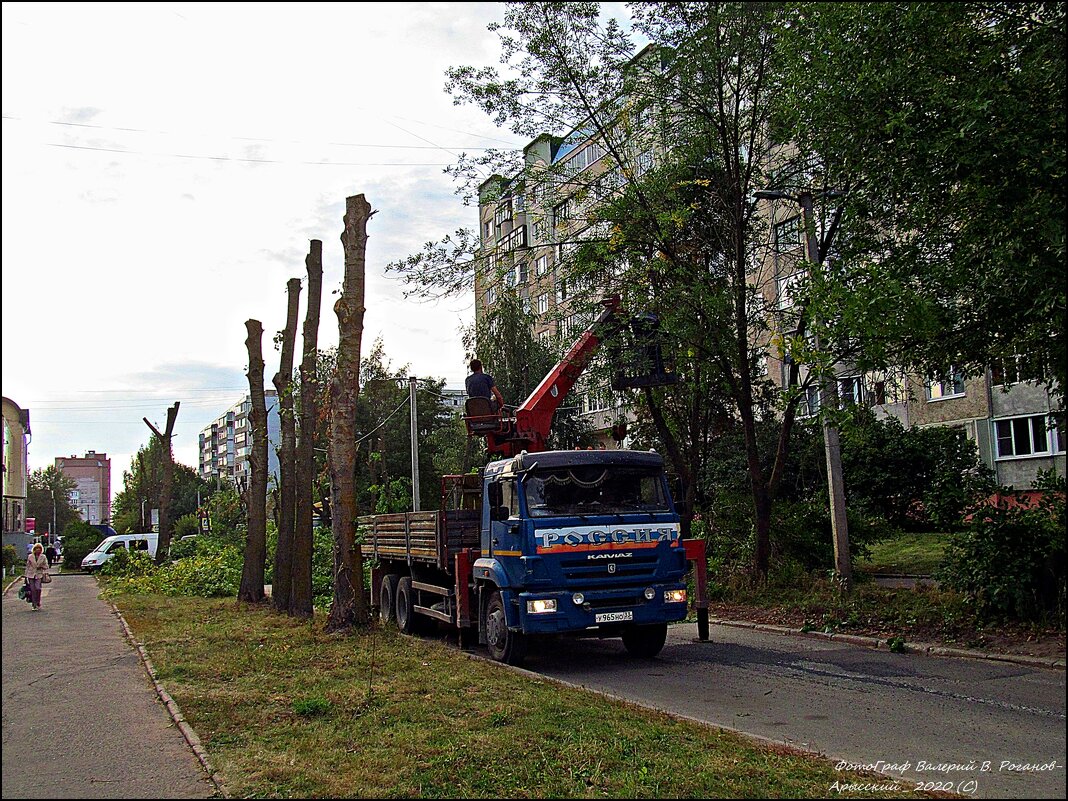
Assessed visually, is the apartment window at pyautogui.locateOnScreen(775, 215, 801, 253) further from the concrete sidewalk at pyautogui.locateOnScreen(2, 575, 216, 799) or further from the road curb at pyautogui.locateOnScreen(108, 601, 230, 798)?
the concrete sidewalk at pyautogui.locateOnScreen(2, 575, 216, 799)

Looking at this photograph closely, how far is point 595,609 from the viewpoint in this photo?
12.3 metres

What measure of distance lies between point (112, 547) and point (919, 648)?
1763 inches

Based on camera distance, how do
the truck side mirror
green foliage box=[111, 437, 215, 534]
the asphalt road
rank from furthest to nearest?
green foliage box=[111, 437, 215, 534] < the truck side mirror < the asphalt road

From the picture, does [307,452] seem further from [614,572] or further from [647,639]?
[614,572]

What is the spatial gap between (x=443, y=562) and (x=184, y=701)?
5.73 m

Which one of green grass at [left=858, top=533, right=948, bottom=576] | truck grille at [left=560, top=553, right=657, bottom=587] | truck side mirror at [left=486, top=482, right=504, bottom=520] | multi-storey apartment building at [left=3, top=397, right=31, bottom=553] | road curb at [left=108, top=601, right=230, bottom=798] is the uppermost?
multi-storey apartment building at [left=3, top=397, right=31, bottom=553]

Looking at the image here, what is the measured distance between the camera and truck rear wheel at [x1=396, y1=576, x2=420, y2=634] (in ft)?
55.7

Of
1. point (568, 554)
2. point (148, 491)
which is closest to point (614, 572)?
point (568, 554)

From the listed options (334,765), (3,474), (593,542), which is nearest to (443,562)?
(593,542)

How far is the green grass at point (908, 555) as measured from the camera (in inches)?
837

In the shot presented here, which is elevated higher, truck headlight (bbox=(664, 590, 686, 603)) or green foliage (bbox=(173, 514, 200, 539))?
truck headlight (bbox=(664, 590, 686, 603))

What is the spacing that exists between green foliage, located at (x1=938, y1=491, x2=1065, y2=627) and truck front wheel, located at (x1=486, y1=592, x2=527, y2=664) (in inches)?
233

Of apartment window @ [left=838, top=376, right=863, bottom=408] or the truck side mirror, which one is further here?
apartment window @ [left=838, top=376, right=863, bottom=408]

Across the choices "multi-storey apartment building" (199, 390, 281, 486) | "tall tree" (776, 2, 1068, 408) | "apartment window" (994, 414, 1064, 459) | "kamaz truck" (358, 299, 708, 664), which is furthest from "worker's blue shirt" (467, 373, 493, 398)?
"multi-storey apartment building" (199, 390, 281, 486)
